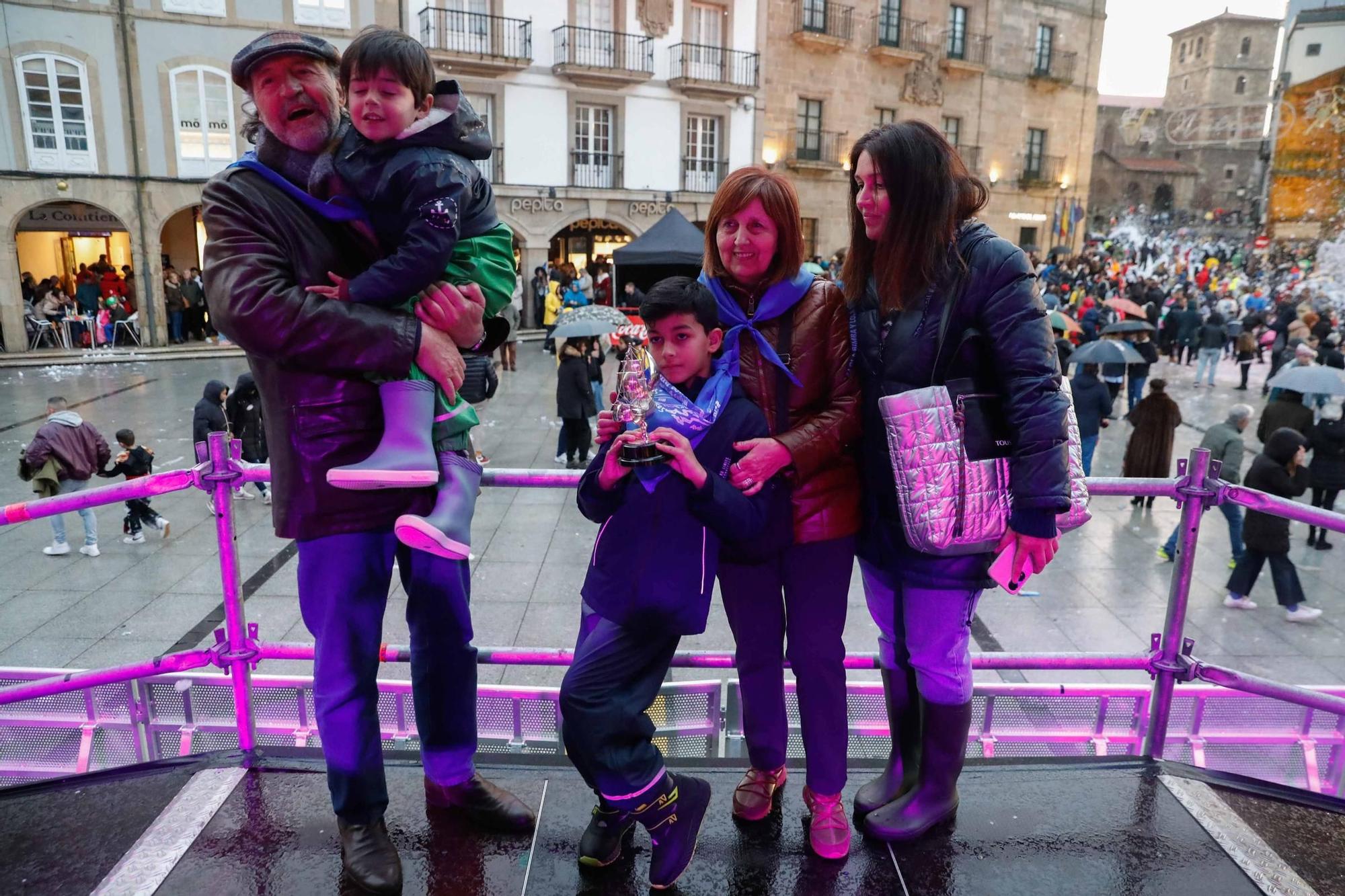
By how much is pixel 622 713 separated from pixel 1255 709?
12.6 ft

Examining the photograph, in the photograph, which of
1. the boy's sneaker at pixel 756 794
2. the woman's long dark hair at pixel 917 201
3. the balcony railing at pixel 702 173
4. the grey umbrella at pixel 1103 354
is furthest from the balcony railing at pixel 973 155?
the boy's sneaker at pixel 756 794

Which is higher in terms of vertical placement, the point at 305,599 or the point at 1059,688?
the point at 305,599

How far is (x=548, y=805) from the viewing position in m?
2.54

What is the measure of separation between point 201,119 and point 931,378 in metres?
22.6

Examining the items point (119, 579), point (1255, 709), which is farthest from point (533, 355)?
point (1255, 709)

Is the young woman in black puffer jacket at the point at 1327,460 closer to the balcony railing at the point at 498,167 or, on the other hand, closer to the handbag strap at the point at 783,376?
the handbag strap at the point at 783,376

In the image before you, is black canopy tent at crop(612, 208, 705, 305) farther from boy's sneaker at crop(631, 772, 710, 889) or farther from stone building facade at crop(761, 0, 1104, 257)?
boy's sneaker at crop(631, 772, 710, 889)

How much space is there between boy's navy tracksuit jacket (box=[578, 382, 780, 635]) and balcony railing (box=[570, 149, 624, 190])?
23975mm

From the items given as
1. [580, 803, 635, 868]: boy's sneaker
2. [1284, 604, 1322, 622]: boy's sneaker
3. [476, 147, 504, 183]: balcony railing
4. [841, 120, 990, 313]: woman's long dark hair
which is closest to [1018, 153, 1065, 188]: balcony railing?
[476, 147, 504, 183]: balcony railing

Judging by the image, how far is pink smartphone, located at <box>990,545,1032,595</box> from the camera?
231 cm

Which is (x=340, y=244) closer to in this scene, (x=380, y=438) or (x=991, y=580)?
(x=380, y=438)

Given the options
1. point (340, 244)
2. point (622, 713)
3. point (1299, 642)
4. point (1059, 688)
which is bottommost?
point (1299, 642)

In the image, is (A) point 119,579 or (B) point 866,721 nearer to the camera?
(B) point 866,721

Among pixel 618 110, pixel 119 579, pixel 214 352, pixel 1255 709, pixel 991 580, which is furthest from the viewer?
pixel 618 110
